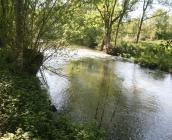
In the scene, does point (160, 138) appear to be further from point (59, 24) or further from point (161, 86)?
point (161, 86)

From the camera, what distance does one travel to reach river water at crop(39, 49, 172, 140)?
16.0m

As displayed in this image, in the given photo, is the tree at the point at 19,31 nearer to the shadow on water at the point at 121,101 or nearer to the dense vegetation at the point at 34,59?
the dense vegetation at the point at 34,59

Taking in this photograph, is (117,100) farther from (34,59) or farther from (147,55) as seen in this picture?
(147,55)

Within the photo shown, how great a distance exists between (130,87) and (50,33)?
783 cm

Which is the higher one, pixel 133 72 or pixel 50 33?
pixel 50 33

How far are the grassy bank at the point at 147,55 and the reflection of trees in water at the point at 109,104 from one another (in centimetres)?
1055

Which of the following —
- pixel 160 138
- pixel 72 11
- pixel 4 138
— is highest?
pixel 72 11

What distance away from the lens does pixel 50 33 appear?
→ 69.2 feet

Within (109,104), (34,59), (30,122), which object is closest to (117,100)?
(109,104)

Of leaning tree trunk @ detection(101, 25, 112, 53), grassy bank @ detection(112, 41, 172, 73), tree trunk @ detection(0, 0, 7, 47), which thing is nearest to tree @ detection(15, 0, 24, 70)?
tree trunk @ detection(0, 0, 7, 47)

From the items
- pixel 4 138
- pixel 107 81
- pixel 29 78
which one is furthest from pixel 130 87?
pixel 4 138

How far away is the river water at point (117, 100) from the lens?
52.4 ft

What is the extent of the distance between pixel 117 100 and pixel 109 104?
1.32 meters

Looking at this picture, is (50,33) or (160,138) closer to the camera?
(160,138)
